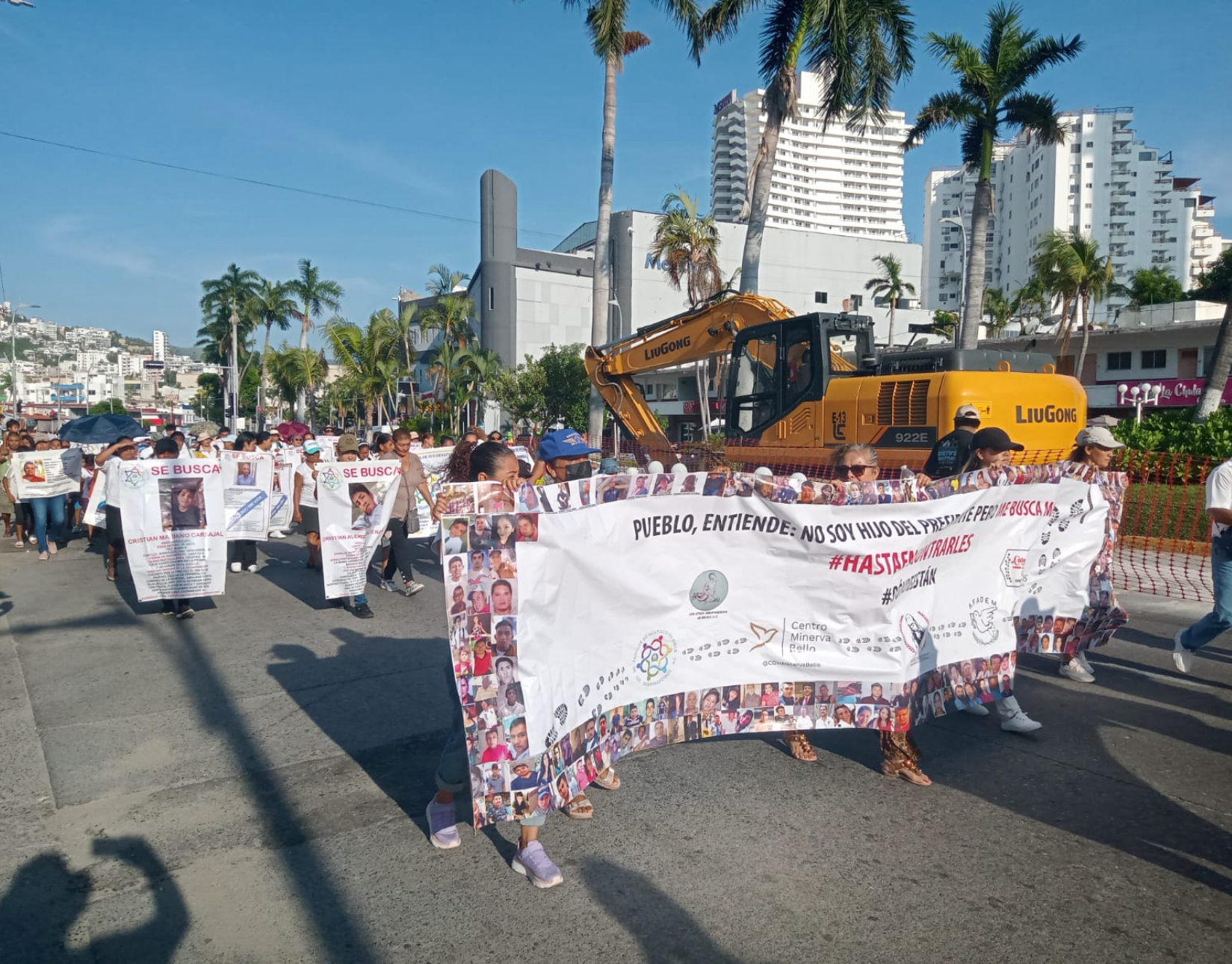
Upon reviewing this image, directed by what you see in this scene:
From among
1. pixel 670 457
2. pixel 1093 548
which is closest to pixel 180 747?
pixel 1093 548

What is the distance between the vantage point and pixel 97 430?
17.5 meters

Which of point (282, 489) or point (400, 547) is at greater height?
point (282, 489)

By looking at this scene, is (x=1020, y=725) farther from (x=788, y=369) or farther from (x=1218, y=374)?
(x=1218, y=374)

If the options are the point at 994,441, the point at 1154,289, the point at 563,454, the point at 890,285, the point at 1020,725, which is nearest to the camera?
the point at 563,454

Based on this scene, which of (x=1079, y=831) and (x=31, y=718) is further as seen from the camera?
(x=31, y=718)

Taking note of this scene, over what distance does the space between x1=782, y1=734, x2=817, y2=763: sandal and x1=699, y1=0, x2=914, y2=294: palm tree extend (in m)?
15.0

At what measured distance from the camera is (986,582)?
5.00 meters

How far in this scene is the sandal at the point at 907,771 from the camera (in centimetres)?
440

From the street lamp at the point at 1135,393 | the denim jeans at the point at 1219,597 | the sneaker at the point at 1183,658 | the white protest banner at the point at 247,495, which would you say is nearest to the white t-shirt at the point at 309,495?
the white protest banner at the point at 247,495

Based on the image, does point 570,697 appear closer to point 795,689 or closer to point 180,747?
point 795,689

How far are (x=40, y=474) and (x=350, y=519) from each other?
667cm

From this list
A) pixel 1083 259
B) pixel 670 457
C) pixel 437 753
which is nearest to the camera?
pixel 437 753

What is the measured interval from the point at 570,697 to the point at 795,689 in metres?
1.35

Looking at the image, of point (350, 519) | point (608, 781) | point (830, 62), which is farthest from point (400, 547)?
point (830, 62)
